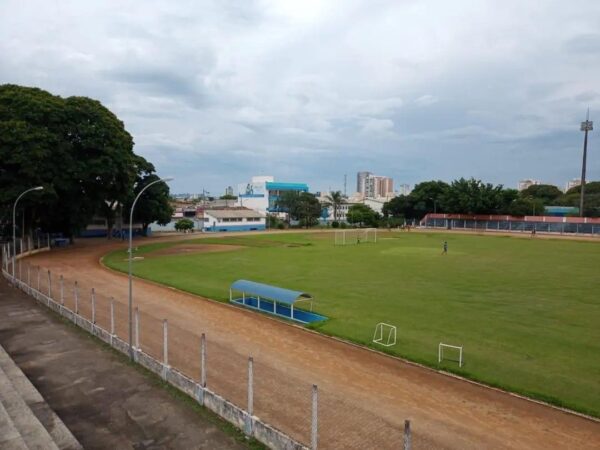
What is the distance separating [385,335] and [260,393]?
709 centimetres

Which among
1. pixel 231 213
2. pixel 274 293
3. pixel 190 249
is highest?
pixel 231 213

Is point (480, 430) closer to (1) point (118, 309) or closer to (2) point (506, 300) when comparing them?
(2) point (506, 300)

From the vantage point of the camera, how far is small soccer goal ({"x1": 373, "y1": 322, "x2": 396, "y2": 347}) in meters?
16.4

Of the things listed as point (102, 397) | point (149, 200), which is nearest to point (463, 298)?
point (102, 397)

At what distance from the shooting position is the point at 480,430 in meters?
10.3

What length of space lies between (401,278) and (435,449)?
828 inches

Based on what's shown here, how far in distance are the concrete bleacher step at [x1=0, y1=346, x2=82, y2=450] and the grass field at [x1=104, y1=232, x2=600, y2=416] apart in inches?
402

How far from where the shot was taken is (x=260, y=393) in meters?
11.9

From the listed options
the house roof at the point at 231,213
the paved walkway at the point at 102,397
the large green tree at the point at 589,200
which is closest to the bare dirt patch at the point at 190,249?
the paved walkway at the point at 102,397

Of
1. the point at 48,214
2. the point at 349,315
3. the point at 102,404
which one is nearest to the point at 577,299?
the point at 349,315

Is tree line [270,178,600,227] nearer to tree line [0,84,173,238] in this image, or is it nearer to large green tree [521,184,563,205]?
large green tree [521,184,563,205]

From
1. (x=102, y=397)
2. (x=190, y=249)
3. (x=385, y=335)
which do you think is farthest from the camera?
(x=190, y=249)

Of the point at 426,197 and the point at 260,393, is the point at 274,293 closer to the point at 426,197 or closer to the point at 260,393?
the point at 260,393

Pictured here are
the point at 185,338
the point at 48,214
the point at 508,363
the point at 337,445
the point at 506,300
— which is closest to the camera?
the point at 337,445
